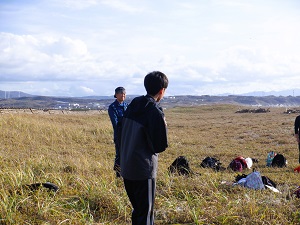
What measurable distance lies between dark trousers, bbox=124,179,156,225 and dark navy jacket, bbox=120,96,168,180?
0.08 metres

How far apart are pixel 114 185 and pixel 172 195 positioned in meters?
0.91

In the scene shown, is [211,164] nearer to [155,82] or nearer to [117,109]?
[117,109]

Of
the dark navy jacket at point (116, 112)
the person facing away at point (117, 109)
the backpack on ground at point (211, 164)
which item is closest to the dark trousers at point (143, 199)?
the person facing away at point (117, 109)

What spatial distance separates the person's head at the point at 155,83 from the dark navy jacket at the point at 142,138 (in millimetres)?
76

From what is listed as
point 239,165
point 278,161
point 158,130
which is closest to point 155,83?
point 158,130

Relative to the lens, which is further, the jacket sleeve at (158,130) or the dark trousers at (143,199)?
the dark trousers at (143,199)

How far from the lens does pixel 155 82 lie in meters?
3.43

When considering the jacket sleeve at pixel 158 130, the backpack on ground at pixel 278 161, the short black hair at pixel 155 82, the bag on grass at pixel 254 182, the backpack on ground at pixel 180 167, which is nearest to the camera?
the jacket sleeve at pixel 158 130

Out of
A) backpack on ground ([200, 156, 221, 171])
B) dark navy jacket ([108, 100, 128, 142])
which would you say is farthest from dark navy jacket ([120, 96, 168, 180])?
backpack on ground ([200, 156, 221, 171])

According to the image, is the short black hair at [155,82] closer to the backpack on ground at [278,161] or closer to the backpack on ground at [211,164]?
the backpack on ground at [211,164]

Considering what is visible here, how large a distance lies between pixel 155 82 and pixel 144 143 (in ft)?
1.95

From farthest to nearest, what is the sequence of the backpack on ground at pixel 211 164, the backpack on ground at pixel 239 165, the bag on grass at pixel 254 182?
1. the backpack on ground at pixel 211 164
2. the backpack on ground at pixel 239 165
3. the bag on grass at pixel 254 182

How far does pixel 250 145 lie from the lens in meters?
14.6

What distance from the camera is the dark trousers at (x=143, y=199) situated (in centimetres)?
352
